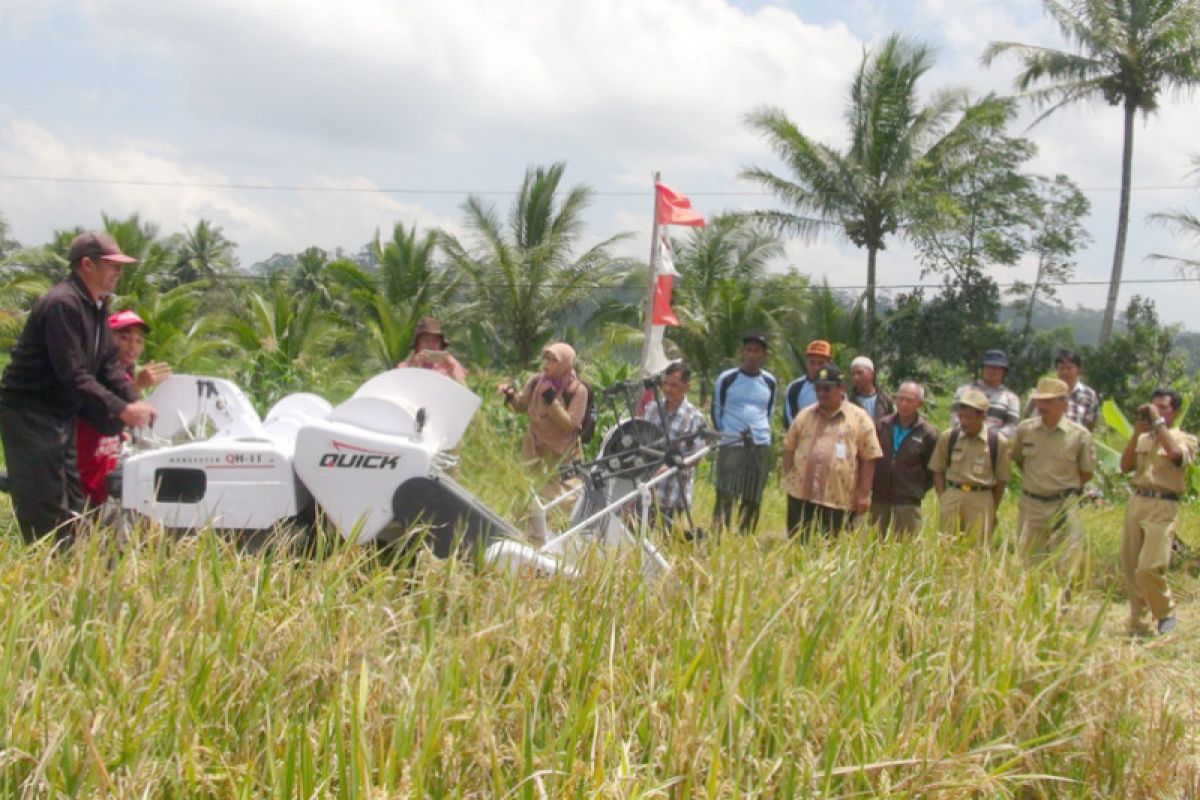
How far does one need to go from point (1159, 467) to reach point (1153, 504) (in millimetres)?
208

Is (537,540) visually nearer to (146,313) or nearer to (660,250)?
Result: (660,250)

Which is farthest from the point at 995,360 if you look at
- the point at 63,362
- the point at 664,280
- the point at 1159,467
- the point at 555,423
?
the point at 63,362

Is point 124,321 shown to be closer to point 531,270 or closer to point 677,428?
point 677,428

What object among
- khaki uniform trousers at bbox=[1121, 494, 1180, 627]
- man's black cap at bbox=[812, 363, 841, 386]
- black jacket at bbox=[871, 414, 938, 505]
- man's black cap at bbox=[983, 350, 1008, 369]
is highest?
man's black cap at bbox=[983, 350, 1008, 369]

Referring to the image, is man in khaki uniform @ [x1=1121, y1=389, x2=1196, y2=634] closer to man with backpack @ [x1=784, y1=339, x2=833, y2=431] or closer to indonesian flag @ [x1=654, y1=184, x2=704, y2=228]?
man with backpack @ [x1=784, y1=339, x2=833, y2=431]

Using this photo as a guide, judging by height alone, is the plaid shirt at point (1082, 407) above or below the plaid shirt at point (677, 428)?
above

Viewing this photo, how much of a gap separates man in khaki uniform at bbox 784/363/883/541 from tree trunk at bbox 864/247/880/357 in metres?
17.2

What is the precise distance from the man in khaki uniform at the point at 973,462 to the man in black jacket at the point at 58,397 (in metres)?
4.12

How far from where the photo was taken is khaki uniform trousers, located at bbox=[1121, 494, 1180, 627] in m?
6.16

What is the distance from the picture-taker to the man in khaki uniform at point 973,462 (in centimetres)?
618

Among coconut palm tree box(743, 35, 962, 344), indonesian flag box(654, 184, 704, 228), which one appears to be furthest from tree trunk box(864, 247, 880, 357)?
indonesian flag box(654, 184, 704, 228)

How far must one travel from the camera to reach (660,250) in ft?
28.2

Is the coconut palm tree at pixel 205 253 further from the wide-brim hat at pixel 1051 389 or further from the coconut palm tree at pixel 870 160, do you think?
the wide-brim hat at pixel 1051 389

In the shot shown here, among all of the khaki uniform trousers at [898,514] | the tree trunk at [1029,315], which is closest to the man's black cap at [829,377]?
the khaki uniform trousers at [898,514]
